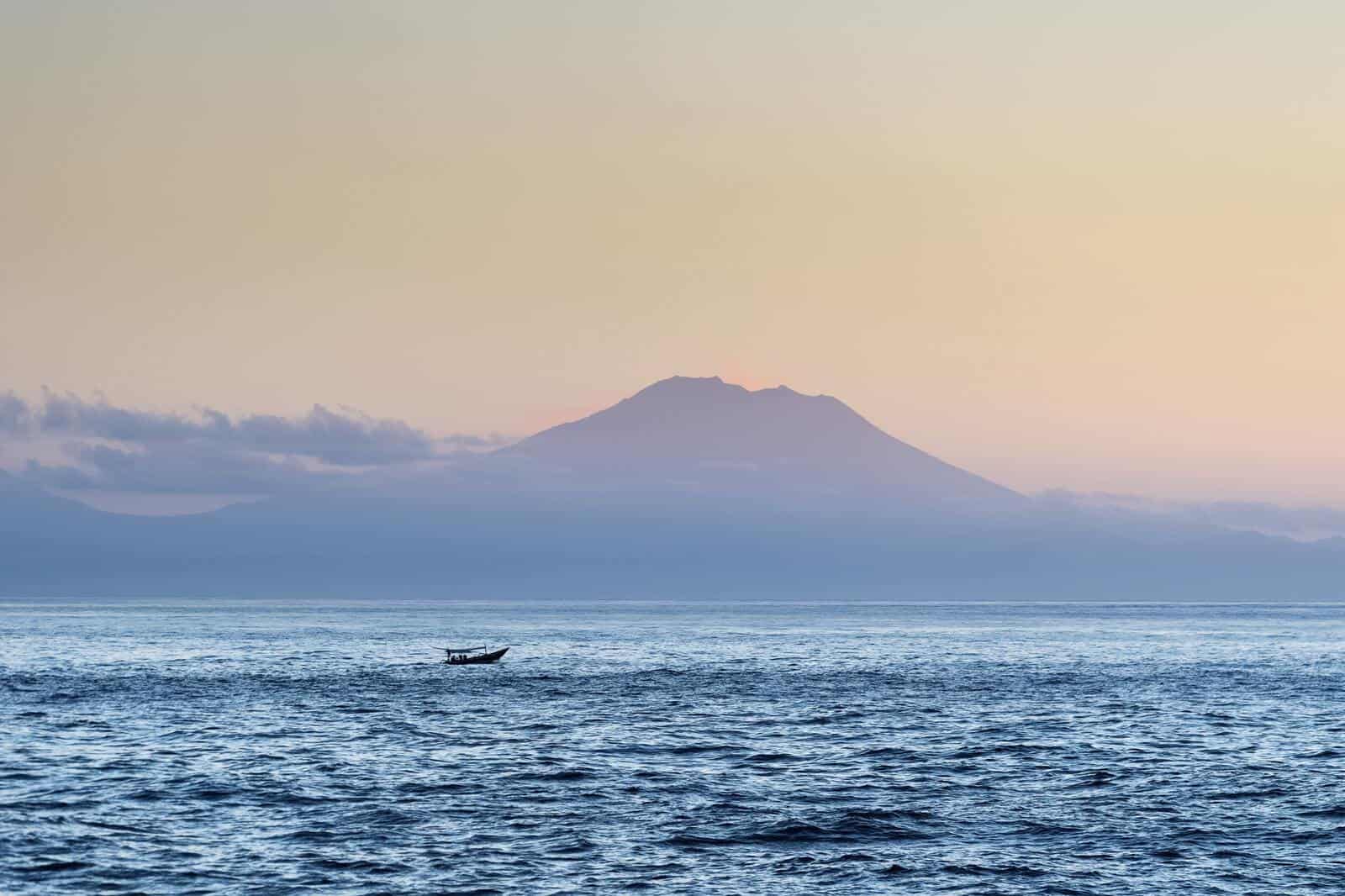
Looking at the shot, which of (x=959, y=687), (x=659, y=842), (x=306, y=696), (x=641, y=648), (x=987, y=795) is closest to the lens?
(x=659, y=842)

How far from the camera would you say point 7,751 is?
70500mm

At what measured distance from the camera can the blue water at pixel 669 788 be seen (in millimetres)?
44406

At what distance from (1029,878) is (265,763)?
35535 mm

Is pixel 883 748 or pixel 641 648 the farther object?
pixel 641 648

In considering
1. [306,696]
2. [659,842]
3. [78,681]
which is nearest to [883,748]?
[659,842]

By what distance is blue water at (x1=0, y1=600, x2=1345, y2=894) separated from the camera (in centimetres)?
4441

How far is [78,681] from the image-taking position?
117062 mm

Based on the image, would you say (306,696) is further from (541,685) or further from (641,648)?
(641,648)

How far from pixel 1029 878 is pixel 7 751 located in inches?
1897

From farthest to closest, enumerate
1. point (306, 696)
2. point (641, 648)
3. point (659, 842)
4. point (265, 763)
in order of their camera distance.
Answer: point (641, 648) < point (306, 696) < point (265, 763) < point (659, 842)

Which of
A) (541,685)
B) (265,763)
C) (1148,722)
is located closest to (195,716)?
(265,763)

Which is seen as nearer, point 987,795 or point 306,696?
point 987,795

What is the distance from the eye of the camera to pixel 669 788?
59938 millimetres

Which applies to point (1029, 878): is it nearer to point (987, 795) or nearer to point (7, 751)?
point (987, 795)
